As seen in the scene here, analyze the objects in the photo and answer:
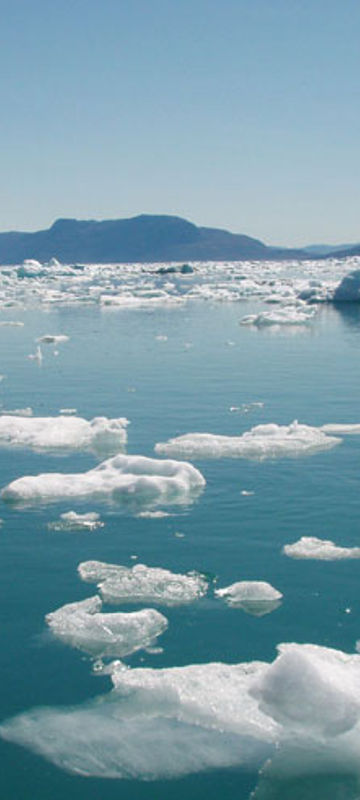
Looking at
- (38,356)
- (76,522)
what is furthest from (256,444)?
(38,356)

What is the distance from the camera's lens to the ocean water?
5402 millimetres

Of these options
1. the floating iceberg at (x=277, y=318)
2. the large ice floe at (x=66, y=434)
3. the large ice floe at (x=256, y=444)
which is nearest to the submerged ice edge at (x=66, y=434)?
the large ice floe at (x=66, y=434)

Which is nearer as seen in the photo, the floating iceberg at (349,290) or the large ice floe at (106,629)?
the large ice floe at (106,629)

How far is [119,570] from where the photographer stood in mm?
8398

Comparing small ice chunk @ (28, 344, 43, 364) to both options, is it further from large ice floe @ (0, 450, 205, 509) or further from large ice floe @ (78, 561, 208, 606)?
large ice floe @ (78, 561, 208, 606)

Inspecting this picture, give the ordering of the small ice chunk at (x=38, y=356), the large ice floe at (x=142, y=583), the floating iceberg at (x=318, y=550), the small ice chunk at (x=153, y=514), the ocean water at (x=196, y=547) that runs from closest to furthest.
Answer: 1. the ocean water at (x=196, y=547)
2. the large ice floe at (x=142, y=583)
3. the floating iceberg at (x=318, y=550)
4. the small ice chunk at (x=153, y=514)
5. the small ice chunk at (x=38, y=356)

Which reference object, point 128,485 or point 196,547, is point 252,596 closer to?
point 196,547

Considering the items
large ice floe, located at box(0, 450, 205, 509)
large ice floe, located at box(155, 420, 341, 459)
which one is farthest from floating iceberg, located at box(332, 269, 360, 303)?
large ice floe, located at box(0, 450, 205, 509)

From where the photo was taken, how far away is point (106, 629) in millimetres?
7121

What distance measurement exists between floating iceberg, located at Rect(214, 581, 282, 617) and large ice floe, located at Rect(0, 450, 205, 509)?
112 inches

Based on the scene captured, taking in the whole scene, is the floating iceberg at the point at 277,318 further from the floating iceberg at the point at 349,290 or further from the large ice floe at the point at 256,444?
the large ice floe at the point at 256,444

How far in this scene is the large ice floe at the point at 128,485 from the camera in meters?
10.7

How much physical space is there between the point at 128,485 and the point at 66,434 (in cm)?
333

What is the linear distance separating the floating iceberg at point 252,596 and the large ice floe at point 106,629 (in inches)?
29.5
